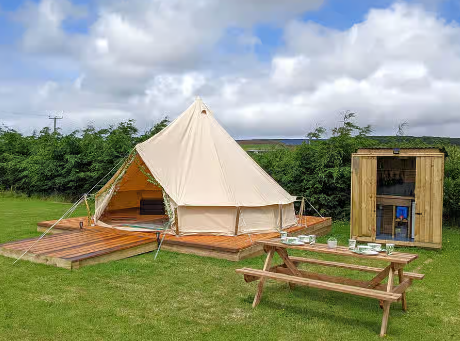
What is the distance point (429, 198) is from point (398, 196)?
71cm

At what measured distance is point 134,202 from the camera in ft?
41.9

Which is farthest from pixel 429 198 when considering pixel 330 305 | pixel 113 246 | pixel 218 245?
pixel 113 246

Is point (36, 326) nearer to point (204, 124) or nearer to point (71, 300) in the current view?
point (71, 300)

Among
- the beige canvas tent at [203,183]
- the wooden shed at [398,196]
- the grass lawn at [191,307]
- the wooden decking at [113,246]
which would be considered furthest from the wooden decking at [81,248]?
the wooden shed at [398,196]

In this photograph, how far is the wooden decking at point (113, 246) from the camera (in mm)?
6867

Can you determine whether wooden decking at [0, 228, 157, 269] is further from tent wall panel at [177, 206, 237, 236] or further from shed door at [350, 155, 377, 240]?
shed door at [350, 155, 377, 240]

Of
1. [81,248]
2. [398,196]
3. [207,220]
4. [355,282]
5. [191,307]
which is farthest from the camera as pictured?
[398,196]

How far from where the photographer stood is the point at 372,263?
24.7ft

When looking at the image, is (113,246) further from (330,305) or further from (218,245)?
(330,305)

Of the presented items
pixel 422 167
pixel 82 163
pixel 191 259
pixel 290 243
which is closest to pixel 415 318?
pixel 290 243

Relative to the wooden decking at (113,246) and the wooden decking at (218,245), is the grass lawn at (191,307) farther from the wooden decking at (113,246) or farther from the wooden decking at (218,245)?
the wooden decking at (218,245)

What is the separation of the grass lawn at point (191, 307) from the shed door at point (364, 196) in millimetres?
1950

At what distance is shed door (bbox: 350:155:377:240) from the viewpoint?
898 cm

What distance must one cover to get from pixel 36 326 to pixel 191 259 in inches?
130
